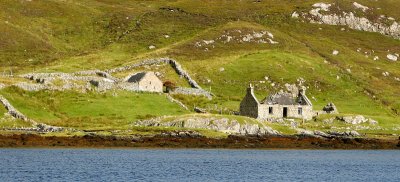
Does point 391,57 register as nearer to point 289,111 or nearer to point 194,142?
point 289,111

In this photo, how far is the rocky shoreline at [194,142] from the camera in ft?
338

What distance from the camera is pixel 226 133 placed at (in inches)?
4385

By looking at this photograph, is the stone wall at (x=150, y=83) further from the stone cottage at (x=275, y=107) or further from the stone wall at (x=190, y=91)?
the stone cottage at (x=275, y=107)

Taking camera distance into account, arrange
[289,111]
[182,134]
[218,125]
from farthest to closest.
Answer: [289,111] → [218,125] → [182,134]

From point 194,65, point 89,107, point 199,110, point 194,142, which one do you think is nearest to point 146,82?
point 199,110

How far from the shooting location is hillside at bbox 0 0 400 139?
123 metres

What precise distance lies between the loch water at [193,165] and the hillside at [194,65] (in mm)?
12460

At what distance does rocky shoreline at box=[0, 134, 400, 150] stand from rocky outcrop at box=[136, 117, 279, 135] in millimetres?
3915

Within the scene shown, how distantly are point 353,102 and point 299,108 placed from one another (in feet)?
65.1

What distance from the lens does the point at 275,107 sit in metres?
132

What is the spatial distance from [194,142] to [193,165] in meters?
19.4

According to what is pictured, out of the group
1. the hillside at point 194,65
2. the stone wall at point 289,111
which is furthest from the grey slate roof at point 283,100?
the hillside at point 194,65

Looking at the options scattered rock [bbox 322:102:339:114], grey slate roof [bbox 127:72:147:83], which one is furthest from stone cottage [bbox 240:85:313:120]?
grey slate roof [bbox 127:72:147:83]

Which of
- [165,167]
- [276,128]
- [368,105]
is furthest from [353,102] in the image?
[165,167]
